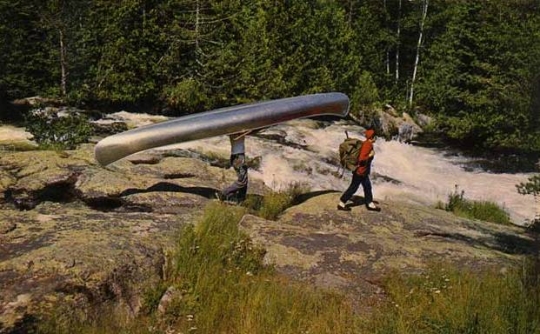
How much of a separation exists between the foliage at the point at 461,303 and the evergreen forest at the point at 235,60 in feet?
66.3

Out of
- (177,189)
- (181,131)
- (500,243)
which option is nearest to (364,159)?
(500,243)

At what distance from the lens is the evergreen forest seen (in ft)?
81.0

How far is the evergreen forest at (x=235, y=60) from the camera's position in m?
24.7

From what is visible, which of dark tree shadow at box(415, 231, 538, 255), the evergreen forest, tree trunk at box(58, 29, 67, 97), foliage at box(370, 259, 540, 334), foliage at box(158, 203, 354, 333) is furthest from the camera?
the evergreen forest

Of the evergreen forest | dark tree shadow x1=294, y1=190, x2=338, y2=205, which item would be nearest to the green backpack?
dark tree shadow x1=294, y1=190, x2=338, y2=205

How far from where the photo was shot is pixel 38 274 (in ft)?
18.7

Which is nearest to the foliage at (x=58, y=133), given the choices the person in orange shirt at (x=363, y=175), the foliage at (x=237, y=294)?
the person in orange shirt at (x=363, y=175)

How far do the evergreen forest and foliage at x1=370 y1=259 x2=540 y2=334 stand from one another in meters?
20.2

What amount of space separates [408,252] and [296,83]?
2420cm

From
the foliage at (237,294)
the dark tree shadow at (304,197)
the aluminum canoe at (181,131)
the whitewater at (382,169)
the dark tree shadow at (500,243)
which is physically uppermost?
the aluminum canoe at (181,131)

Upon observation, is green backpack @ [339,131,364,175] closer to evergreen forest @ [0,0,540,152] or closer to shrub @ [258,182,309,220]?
shrub @ [258,182,309,220]

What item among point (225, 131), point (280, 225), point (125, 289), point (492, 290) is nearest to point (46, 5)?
point (225, 131)

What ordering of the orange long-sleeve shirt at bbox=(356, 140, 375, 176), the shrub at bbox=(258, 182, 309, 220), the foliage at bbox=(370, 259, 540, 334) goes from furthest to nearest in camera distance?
the orange long-sleeve shirt at bbox=(356, 140, 375, 176)
the shrub at bbox=(258, 182, 309, 220)
the foliage at bbox=(370, 259, 540, 334)

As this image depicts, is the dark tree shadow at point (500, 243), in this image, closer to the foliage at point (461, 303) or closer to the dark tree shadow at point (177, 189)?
the foliage at point (461, 303)
